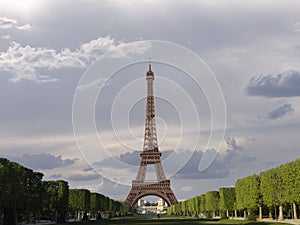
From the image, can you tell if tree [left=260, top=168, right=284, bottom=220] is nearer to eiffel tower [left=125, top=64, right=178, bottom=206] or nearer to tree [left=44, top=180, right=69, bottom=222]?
tree [left=44, top=180, right=69, bottom=222]

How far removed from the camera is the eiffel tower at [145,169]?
120 m

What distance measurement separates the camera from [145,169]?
12056cm

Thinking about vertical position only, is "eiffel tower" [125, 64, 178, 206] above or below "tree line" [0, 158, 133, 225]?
above

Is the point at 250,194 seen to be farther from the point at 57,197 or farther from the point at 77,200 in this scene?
the point at 77,200

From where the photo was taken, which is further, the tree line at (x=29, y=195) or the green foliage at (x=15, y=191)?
the tree line at (x=29, y=195)

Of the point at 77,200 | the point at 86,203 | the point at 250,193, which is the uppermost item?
the point at 77,200

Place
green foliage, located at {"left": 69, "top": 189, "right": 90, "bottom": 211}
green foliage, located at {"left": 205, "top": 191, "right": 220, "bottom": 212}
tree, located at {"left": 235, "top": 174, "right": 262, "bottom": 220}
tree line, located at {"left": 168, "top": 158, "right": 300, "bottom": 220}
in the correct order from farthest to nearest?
green foliage, located at {"left": 205, "top": 191, "right": 220, "bottom": 212}
green foliage, located at {"left": 69, "top": 189, "right": 90, "bottom": 211}
tree, located at {"left": 235, "top": 174, "right": 262, "bottom": 220}
tree line, located at {"left": 168, "top": 158, "right": 300, "bottom": 220}

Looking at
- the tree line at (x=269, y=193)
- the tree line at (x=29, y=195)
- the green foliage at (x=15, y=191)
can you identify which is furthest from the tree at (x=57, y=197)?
the tree line at (x=269, y=193)

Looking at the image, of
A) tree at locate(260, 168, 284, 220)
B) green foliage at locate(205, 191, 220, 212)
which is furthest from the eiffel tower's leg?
tree at locate(260, 168, 284, 220)

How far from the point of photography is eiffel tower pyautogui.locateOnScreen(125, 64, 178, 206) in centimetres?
12010

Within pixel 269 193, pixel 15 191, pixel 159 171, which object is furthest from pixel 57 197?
pixel 159 171

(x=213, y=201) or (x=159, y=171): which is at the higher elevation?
(x=159, y=171)

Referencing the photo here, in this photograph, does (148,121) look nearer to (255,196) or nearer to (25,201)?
(255,196)

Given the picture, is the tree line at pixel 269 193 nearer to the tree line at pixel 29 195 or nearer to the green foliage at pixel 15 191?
the tree line at pixel 29 195
